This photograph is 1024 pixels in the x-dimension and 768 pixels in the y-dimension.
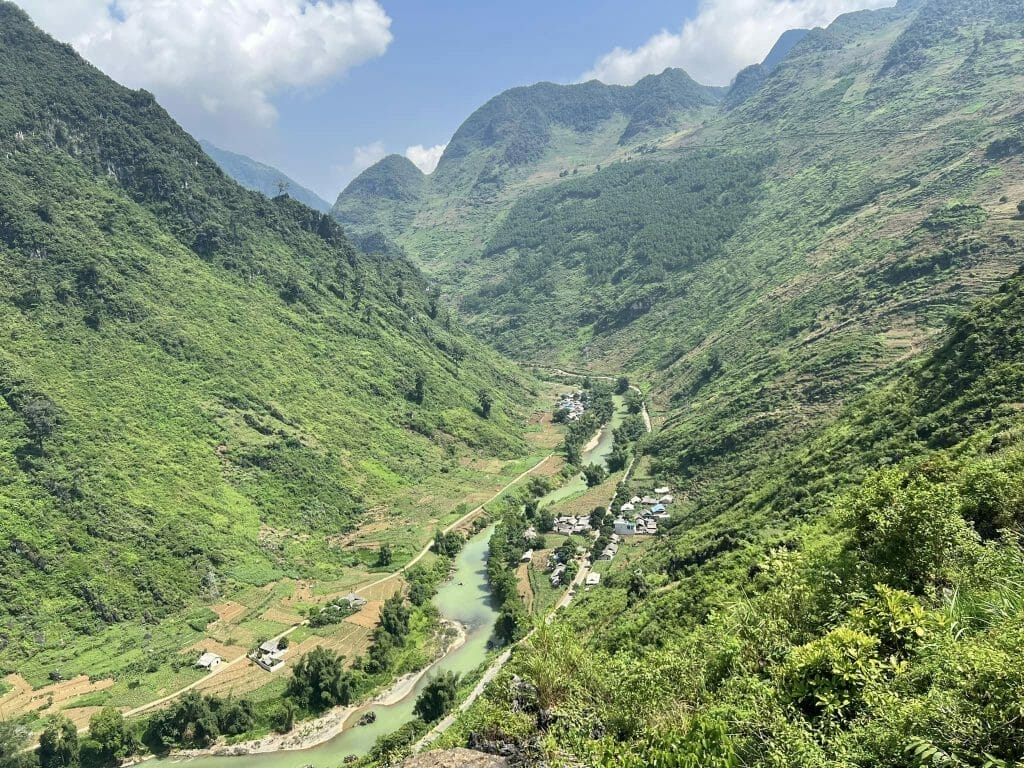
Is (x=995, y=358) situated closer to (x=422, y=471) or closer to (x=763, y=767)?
(x=763, y=767)

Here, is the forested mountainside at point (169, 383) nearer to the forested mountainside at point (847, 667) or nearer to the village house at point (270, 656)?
the village house at point (270, 656)

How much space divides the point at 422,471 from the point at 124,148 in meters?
88.4

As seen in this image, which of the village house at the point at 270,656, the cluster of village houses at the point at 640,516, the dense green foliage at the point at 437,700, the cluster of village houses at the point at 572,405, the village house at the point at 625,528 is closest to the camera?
the dense green foliage at the point at 437,700

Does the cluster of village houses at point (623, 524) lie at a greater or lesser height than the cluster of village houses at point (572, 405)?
lesser

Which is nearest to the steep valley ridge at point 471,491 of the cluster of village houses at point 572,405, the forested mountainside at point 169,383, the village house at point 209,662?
the forested mountainside at point 169,383

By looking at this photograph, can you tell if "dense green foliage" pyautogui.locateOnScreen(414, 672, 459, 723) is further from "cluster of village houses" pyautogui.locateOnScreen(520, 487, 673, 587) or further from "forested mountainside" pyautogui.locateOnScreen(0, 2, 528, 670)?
"forested mountainside" pyautogui.locateOnScreen(0, 2, 528, 670)

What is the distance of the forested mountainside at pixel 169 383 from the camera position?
5719 centimetres

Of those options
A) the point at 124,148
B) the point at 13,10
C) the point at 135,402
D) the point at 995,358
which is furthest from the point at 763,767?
the point at 13,10

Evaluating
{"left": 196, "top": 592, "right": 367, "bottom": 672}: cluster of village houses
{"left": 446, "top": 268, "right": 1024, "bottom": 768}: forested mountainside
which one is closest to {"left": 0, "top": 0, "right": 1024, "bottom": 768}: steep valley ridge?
{"left": 446, "top": 268, "right": 1024, "bottom": 768}: forested mountainside

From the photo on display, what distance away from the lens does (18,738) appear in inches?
1565

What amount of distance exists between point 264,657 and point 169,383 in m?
45.4

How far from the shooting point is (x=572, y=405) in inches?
5187

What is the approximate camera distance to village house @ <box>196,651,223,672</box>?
1940 inches

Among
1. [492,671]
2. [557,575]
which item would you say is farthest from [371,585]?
[492,671]
